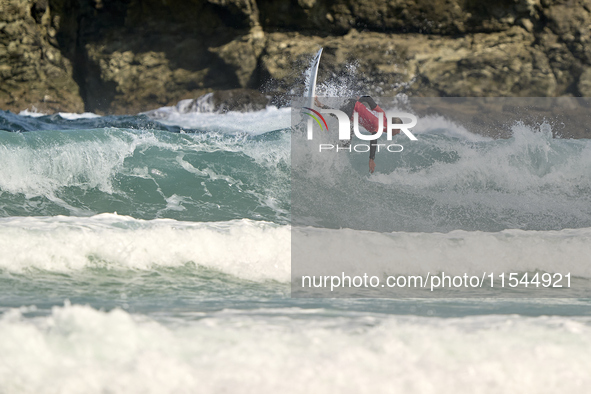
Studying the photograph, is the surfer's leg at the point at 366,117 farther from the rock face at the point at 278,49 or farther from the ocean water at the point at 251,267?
the rock face at the point at 278,49

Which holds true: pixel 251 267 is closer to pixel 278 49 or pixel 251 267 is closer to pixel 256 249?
pixel 256 249

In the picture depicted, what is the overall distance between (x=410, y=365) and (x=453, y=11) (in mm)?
11746

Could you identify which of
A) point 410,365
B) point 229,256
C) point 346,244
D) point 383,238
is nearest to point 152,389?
point 410,365

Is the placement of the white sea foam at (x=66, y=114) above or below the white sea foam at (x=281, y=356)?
above

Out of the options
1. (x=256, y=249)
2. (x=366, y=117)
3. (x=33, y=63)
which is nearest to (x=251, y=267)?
(x=256, y=249)

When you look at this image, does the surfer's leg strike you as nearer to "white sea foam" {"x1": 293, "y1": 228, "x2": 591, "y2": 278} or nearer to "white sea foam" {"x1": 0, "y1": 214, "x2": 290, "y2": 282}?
"white sea foam" {"x1": 293, "y1": 228, "x2": 591, "y2": 278}

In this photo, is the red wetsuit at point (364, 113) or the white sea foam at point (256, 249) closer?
the white sea foam at point (256, 249)

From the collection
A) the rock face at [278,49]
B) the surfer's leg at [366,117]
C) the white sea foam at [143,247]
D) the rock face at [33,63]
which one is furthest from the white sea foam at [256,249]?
the rock face at [33,63]

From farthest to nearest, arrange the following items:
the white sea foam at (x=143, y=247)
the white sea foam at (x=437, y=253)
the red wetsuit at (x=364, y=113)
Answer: the red wetsuit at (x=364, y=113) < the white sea foam at (x=437, y=253) < the white sea foam at (x=143, y=247)

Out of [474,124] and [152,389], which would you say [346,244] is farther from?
[474,124]

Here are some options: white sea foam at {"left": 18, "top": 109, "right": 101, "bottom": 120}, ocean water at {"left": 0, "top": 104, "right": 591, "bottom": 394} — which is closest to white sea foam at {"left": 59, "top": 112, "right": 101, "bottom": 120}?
white sea foam at {"left": 18, "top": 109, "right": 101, "bottom": 120}

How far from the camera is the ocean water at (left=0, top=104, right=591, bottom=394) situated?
140 cm

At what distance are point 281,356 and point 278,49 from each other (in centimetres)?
1099

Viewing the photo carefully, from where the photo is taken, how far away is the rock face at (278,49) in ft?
37.0
